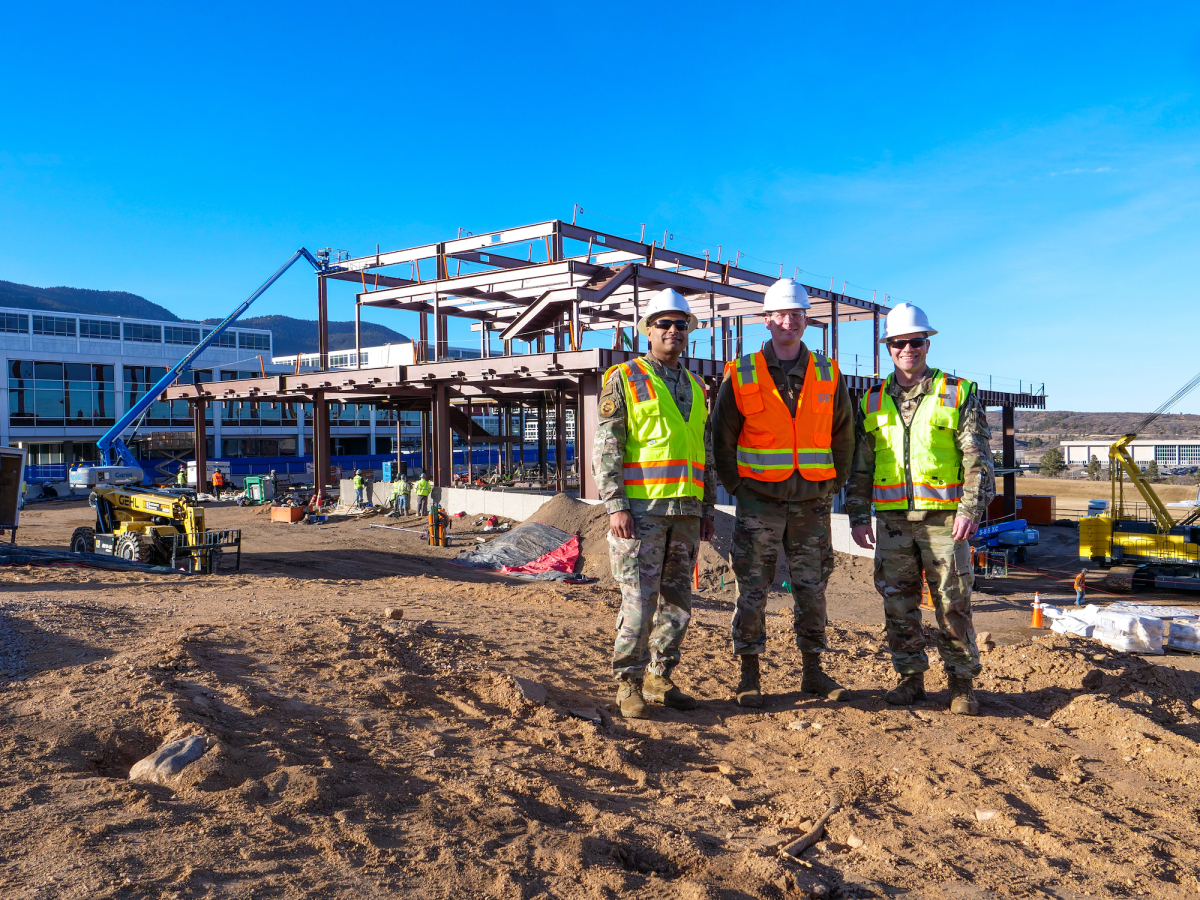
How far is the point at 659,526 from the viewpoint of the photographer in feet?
14.5

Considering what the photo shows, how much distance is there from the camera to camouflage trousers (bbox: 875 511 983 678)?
4469mm

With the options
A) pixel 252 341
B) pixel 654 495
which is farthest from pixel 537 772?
pixel 252 341

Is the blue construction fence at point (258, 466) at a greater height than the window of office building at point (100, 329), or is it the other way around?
the window of office building at point (100, 329)

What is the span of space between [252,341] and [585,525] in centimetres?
5039

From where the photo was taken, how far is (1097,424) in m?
118

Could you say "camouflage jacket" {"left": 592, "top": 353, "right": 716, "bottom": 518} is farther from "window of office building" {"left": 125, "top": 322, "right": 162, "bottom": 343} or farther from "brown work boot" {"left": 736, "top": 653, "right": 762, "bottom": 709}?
"window of office building" {"left": 125, "top": 322, "right": 162, "bottom": 343}

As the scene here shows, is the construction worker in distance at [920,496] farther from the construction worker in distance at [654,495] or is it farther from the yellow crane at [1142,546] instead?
the yellow crane at [1142,546]

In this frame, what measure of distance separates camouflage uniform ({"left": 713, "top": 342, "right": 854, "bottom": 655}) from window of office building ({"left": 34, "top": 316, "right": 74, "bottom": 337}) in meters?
55.8

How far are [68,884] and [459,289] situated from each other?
27340 mm

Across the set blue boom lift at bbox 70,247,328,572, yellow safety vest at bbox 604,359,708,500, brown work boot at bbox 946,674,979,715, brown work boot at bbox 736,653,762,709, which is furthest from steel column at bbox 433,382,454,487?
brown work boot at bbox 946,674,979,715

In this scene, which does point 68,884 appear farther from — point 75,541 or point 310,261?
point 310,261

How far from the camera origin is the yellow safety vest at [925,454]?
451cm

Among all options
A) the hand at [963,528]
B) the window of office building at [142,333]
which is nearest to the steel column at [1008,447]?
the hand at [963,528]

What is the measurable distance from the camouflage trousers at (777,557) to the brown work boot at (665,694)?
445 mm
